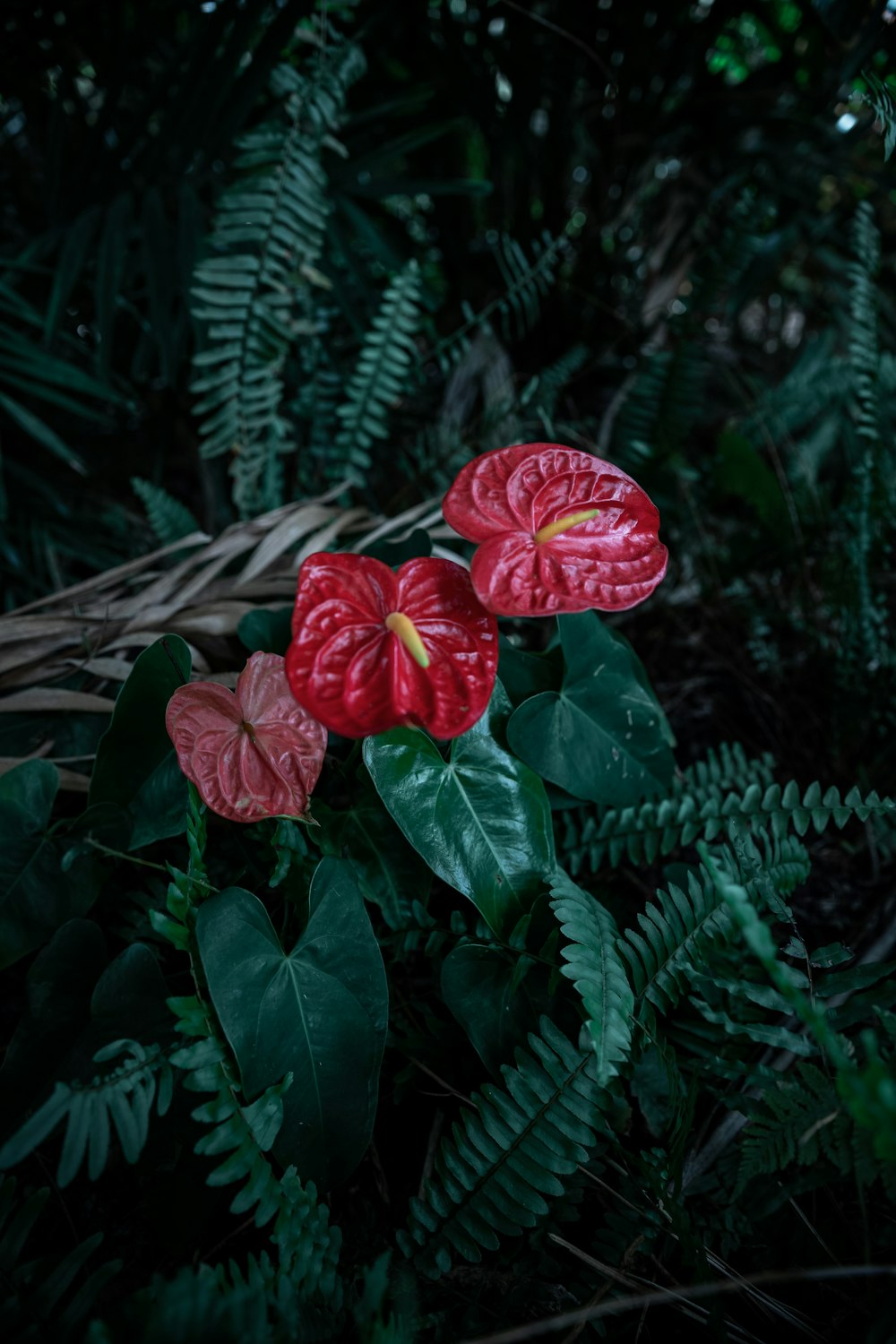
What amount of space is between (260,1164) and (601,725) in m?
0.47

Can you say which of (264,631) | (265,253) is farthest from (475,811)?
(265,253)

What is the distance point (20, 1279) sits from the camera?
0.51 meters

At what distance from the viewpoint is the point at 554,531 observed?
568 mm

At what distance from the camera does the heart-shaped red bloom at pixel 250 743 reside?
59 cm

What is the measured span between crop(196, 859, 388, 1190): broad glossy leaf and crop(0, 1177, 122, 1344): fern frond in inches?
5.4

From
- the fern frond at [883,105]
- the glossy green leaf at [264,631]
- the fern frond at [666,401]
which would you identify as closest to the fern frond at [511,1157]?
the glossy green leaf at [264,631]

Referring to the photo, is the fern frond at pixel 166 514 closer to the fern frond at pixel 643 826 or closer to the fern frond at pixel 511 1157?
the fern frond at pixel 643 826

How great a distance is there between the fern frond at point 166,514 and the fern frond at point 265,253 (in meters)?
0.09

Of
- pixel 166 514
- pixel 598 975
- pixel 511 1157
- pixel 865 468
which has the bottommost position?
pixel 511 1157

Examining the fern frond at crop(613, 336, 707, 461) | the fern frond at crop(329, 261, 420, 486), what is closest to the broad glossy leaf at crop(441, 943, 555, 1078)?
the fern frond at crop(329, 261, 420, 486)

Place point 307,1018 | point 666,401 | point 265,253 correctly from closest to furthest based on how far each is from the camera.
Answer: point 307,1018, point 265,253, point 666,401

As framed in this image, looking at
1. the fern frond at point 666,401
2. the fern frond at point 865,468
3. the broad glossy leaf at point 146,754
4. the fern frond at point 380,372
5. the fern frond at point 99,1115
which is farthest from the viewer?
the fern frond at point 666,401

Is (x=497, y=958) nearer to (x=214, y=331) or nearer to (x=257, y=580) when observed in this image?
(x=257, y=580)

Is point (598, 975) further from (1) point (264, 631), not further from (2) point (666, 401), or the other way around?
(2) point (666, 401)
